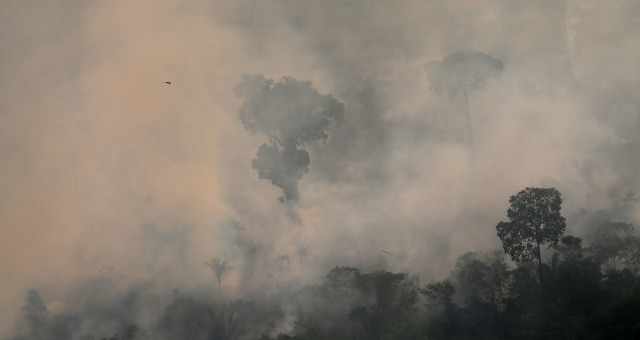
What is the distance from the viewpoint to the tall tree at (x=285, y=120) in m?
117

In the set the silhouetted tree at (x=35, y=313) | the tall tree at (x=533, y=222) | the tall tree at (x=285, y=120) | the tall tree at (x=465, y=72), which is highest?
the tall tree at (x=465, y=72)

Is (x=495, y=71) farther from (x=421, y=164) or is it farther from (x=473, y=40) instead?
(x=421, y=164)

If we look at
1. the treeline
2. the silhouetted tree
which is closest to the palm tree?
the treeline

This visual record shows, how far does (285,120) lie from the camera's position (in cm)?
11912

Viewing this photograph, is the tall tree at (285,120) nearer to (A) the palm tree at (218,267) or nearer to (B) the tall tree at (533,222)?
(A) the palm tree at (218,267)

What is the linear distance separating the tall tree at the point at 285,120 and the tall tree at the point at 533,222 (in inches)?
2081

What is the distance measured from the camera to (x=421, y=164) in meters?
125

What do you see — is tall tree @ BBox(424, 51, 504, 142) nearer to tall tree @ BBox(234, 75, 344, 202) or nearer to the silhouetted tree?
tall tree @ BBox(234, 75, 344, 202)

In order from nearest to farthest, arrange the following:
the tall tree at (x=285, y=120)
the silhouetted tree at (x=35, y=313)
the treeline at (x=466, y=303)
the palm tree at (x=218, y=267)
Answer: the treeline at (x=466, y=303)
the palm tree at (x=218, y=267)
the tall tree at (x=285, y=120)
the silhouetted tree at (x=35, y=313)

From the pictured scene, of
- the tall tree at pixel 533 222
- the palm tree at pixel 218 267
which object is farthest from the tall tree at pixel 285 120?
the tall tree at pixel 533 222

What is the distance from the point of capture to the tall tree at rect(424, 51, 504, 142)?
122562 mm

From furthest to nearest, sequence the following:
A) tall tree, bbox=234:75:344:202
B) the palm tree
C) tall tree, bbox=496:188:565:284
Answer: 1. tall tree, bbox=234:75:344:202
2. the palm tree
3. tall tree, bbox=496:188:565:284

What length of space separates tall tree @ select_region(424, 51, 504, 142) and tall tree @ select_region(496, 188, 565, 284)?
50568 mm

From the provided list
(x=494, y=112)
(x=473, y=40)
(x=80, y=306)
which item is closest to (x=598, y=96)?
(x=494, y=112)
